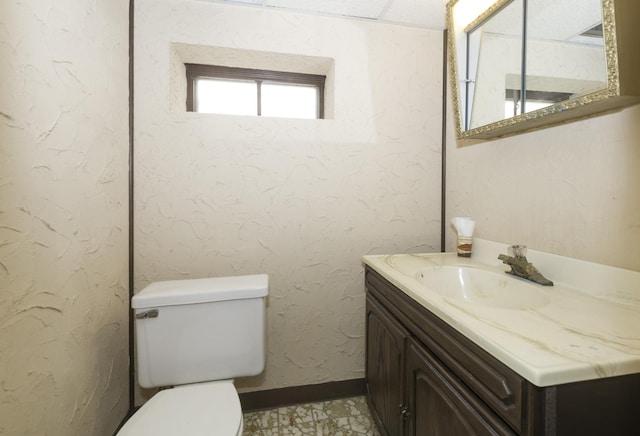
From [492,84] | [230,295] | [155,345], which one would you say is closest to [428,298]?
[230,295]

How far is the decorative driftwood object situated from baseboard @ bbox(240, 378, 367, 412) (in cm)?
106

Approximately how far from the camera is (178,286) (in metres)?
1.26

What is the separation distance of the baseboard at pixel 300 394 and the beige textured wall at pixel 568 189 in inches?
43.0

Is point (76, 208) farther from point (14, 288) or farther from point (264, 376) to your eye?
point (264, 376)

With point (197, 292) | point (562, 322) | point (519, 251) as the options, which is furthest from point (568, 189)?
point (197, 292)

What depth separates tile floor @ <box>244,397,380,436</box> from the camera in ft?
4.65

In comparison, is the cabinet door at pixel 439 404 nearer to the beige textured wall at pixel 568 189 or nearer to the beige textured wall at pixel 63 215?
the beige textured wall at pixel 568 189

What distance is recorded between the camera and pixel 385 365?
1.21 meters

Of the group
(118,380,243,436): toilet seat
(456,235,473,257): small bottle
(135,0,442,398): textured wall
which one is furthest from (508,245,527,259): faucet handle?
(118,380,243,436): toilet seat

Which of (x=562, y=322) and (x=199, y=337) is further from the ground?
(x=562, y=322)

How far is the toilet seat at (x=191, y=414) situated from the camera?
90 centimetres

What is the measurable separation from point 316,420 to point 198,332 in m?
0.79

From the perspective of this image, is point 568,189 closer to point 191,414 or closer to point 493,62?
point 493,62

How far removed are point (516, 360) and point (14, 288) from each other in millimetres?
1204
